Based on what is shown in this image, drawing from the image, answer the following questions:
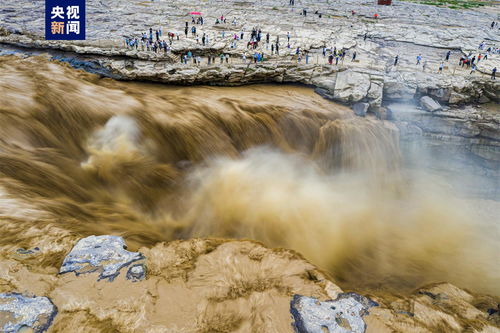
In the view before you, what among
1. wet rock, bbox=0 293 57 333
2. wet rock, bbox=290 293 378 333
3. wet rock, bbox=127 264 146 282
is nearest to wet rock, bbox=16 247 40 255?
wet rock, bbox=0 293 57 333

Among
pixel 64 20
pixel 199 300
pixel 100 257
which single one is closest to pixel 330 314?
pixel 199 300

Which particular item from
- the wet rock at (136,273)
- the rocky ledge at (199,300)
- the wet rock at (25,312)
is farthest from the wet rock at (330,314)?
the wet rock at (25,312)

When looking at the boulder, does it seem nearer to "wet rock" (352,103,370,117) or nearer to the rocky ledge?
"wet rock" (352,103,370,117)

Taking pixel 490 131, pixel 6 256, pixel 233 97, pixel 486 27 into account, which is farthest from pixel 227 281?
pixel 486 27

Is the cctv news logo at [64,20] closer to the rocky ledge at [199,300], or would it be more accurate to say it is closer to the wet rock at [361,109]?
the wet rock at [361,109]

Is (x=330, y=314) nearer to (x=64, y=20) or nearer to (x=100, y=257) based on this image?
(x=100, y=257)

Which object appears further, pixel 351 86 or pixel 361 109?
pixel 351 86
